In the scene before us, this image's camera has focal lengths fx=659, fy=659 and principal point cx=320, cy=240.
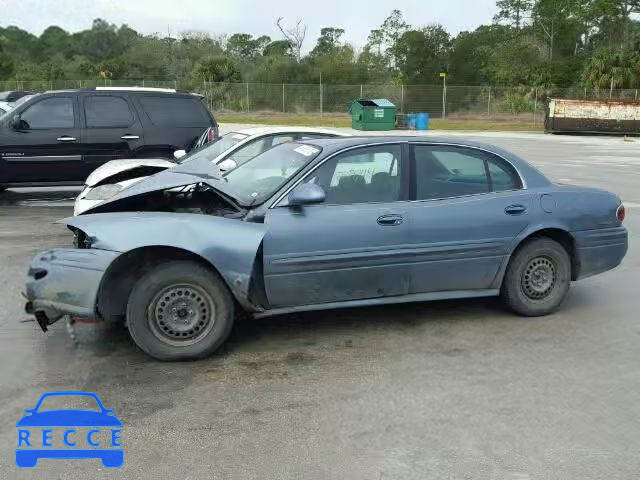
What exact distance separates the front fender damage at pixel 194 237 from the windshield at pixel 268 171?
452mm

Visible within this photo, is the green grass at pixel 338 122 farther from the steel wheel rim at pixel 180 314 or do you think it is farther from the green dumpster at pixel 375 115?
the steel wheel rim at pixel 180 314

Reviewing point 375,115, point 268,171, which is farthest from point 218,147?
point 375,115

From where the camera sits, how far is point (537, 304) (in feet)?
18.3

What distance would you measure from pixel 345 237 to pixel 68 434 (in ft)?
7.42

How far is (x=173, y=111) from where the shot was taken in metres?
10.9

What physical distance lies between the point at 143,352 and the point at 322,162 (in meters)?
1.91

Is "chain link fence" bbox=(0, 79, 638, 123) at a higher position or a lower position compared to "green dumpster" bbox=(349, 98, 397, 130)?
higher

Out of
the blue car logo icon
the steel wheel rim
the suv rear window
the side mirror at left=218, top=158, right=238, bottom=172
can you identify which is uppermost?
the suv rear window

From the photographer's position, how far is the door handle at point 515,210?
17.6ft

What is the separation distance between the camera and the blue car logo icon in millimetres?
3348

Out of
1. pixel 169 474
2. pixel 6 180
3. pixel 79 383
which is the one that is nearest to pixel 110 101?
pixel 6 180

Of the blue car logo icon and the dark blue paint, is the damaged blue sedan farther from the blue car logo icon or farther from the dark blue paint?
the blue car logo icon

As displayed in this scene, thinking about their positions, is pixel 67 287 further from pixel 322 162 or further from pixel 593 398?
pixel 593 398

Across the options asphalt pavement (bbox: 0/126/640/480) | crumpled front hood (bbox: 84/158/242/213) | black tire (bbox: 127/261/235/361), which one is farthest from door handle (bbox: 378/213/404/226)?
black tire (bbox: 127/261/235/361)
